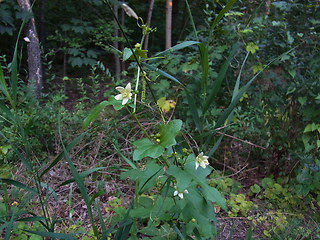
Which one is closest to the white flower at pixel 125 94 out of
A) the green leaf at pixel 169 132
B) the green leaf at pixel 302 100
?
the green leaf at pixel 169 132

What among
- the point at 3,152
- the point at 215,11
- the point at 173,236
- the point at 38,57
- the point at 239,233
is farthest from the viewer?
the point at 38,57

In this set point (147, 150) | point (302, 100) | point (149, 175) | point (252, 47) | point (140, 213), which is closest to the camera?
point (147, 150)

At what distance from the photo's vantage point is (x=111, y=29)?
4.96m

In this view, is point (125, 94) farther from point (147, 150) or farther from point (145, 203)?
point (145, 203)

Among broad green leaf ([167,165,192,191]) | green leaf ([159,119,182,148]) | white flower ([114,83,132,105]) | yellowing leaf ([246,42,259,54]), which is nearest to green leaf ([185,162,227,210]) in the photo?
broad green leaf ([167,165,192,191])

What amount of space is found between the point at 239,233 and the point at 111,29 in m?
3.81

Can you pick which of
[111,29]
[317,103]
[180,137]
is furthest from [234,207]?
[111,29]

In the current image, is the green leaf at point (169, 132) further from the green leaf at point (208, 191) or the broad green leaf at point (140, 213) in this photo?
the broad green leaf at point (140, 213)

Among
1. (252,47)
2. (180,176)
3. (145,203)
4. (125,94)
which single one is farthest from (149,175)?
(252,47)

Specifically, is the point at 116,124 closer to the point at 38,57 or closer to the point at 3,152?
the point at 3,152

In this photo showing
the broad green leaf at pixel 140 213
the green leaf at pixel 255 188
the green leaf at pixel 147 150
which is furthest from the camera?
the green leaf at pixel 255 188

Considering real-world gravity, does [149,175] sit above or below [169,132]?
below

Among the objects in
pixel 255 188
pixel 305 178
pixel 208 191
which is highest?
pixel 208 191

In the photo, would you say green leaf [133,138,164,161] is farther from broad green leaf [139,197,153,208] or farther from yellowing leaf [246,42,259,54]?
yellowing leaf [246,42,259,54]
